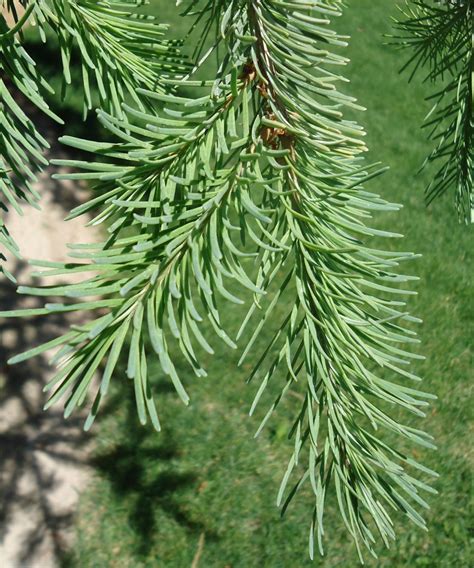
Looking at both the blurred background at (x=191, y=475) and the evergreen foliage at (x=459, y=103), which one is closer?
the evergreen foliage at (x=459, y=103)

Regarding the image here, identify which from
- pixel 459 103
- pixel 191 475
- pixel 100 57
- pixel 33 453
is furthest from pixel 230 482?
pixel 100 57

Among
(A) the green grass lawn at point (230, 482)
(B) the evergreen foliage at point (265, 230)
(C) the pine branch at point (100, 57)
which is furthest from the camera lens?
(A) the green grass lawn at point (230, 482)

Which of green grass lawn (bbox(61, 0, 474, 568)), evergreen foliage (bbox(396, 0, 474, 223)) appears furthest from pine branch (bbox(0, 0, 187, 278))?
green grass lawn (bbox(61, 0, 474, 568))

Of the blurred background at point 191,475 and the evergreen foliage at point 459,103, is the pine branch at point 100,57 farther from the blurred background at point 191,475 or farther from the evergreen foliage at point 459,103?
the blurred background at point 191,475

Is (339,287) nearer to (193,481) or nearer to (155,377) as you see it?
(193,481)

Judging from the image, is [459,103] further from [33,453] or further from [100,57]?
[33,453]

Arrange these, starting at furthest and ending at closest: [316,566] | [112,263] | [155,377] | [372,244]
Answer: [372,244] → [155,377] → [316,566] → [112,263]

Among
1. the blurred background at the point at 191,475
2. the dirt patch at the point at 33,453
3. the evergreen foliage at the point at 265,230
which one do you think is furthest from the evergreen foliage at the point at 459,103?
the dirt patch at the point at 33,453

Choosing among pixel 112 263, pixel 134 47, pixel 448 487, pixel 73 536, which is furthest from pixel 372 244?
pixel 112 263

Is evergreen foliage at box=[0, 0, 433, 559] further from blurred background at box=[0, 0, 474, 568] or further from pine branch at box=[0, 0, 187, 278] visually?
blurred background at box=[0, 0, 474, 568]
